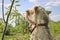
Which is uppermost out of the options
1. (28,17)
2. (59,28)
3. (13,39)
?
(28,17)

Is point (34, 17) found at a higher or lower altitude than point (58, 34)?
higher

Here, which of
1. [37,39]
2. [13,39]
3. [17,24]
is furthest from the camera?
[13,39]

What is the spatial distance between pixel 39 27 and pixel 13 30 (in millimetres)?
2715

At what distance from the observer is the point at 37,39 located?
3.65 m

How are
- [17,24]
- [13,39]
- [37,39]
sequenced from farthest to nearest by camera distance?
[13,39] → [17,24] → [37,39]

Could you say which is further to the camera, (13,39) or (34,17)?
(13,39)

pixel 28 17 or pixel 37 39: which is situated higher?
pixel 28 17

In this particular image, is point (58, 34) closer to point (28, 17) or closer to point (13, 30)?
point (13, 30)

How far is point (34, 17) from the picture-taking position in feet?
12.1

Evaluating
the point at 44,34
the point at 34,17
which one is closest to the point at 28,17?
the point at 34,17

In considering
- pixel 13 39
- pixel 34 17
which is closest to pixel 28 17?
pixel 34 17

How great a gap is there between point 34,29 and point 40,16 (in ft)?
0.62

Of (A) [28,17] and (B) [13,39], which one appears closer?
(A) [28,17]

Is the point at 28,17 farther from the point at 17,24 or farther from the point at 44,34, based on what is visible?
the point at 17,24
